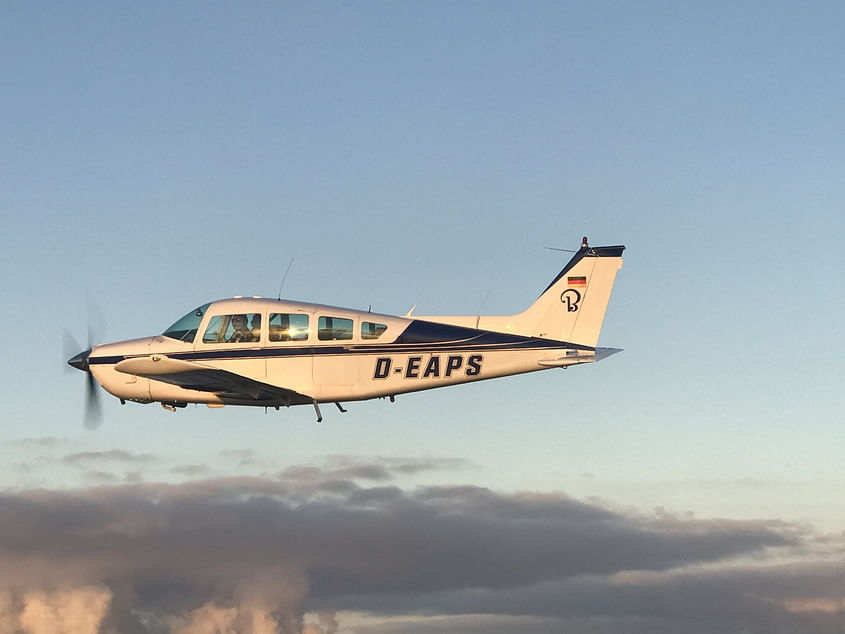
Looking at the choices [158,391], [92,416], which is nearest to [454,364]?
[158,391]

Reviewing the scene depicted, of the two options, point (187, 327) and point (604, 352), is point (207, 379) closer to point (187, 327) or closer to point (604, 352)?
point (187, 327)

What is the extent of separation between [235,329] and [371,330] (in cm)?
382

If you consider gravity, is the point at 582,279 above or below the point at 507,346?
above

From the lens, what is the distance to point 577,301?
31.3 meters

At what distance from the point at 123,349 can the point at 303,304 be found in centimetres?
548

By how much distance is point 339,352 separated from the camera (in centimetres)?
3047

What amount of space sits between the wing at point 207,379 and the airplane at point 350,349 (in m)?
0.04

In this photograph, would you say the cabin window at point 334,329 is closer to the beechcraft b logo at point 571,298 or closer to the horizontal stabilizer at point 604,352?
the beechcraft b logo at point 571,298

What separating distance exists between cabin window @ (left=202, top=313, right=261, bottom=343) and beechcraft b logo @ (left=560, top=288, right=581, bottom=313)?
28.3ft

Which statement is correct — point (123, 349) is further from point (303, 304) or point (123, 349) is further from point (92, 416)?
point (303, 304)

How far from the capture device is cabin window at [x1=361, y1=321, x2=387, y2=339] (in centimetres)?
3050

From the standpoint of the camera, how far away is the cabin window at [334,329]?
3048 centimetres

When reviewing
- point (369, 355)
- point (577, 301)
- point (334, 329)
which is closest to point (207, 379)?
point (334, 329)

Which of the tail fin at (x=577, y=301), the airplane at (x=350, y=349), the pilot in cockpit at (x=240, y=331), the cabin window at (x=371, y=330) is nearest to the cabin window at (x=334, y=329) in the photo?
the airplane at (x=350, y=349)
